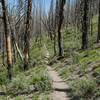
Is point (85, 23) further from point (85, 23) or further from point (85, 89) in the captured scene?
point (85, 89)

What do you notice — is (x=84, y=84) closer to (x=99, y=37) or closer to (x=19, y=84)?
(x=19, y=84)

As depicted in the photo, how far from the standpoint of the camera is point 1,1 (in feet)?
44.2

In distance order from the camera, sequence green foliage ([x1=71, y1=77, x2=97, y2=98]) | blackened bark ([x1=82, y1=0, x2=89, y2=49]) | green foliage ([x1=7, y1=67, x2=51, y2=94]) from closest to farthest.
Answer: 1. green foliage ([x1=71, y1=77, x2=97, y2=98])
2. green foliage ([x1=7, y1=67, x2=51, y2=94])
3. blackened bark ([x1=82, y1=0, x2=89, y2=49])

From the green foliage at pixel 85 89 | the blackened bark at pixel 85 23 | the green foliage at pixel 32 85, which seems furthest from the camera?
the blackened bark at pixel 85 23

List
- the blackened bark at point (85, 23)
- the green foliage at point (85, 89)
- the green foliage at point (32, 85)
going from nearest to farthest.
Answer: the green foliage at point (85, 89) < the green foliage at point (32, 85) < the blackened bark at point (85, 23)

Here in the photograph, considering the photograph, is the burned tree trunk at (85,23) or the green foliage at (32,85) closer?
the green foliage at (32,85)

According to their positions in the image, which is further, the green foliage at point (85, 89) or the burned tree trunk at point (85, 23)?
the burned tree trunk at point (85, 23)

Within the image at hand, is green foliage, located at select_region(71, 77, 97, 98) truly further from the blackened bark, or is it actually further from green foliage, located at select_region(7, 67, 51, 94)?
the blackened bark

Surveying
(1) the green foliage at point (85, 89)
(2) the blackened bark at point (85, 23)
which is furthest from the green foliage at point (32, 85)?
(2) the blackened bark at point (85, 23)

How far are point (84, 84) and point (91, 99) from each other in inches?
38.3

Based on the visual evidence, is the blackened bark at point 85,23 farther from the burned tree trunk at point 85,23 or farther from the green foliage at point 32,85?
the green foliage at point 32,85

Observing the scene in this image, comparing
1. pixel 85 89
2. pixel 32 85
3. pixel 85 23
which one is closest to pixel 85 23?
pixel 85 23

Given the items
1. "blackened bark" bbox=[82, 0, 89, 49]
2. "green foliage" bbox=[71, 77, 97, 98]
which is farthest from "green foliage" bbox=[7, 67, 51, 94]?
"blackened bark" bbox=[82, 0, 89, 49]

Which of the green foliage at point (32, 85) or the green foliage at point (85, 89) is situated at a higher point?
the green foliage at point (85, 89)
